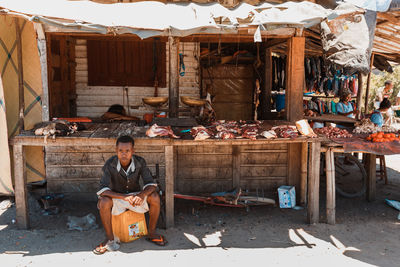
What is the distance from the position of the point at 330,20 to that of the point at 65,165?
16.1 ft

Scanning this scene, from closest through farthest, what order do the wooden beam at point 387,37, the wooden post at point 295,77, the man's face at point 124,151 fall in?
the man's face at point 124,151, the wooden post at point 295,77, the wooden beam at point 387,37

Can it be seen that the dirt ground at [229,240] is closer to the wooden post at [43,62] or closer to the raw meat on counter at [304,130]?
the raw meat on counter at [304,130]

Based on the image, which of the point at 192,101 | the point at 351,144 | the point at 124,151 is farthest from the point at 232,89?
the point at 124,151

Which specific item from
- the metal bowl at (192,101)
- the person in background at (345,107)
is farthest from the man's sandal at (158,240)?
the person in background at (345,107)

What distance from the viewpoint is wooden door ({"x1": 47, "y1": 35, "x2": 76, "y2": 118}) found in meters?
6.92

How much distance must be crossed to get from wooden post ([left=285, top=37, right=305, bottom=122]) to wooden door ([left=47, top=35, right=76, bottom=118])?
476 centimetres

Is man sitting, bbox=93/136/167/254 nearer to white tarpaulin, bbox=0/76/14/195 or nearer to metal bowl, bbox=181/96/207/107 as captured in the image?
white tarpaulin, bbox=0/76/14/195

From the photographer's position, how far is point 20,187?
4562mm

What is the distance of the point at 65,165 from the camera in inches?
230

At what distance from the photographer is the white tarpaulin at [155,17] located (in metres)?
3.96

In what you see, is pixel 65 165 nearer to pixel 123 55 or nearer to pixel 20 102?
pixel 20 102

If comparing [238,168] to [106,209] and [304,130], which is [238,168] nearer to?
[304,130]

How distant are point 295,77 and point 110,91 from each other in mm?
4481

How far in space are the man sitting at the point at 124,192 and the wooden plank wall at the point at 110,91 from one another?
11.9 ft
